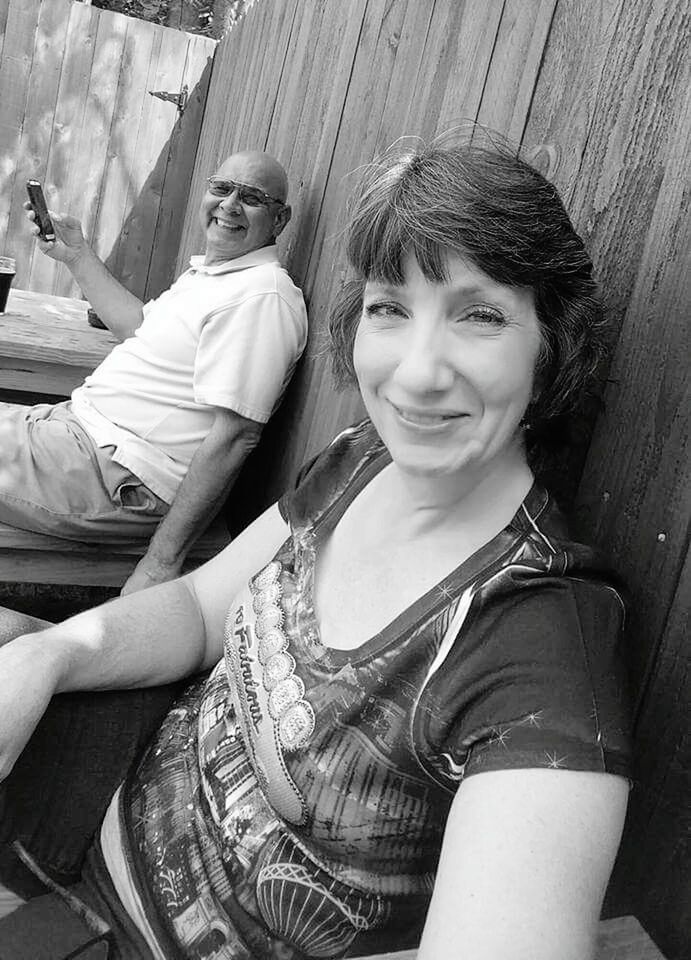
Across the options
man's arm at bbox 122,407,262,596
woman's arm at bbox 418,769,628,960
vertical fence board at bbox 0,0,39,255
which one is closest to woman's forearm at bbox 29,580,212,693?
woman's arm at bbox 418,769,628,960

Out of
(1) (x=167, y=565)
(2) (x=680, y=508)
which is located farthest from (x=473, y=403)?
(1) (x=167, y=565)

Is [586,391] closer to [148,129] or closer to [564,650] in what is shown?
[564,650]

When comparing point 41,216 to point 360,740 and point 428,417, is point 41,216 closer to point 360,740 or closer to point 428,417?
point 428,417

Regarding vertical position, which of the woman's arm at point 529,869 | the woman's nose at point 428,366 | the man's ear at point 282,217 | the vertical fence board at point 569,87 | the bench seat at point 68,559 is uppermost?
the vertical fence board at point 569,87

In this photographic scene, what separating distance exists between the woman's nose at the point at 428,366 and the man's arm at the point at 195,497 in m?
1.59

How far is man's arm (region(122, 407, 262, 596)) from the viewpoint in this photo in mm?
2676

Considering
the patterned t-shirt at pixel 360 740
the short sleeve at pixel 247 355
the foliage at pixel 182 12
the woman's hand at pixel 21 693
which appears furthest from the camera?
the foliage at pixel 182 12

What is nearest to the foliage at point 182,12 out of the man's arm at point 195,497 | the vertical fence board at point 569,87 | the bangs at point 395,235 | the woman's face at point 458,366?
the man's arm at point 195,497

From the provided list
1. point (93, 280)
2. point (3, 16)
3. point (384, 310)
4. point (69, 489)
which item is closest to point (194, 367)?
point (69, 489)

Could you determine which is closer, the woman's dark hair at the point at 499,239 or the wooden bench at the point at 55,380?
the woman's dark hair at the point at 499,239

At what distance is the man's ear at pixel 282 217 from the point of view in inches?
117

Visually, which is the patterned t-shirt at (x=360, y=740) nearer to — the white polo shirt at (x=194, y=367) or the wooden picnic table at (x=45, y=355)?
the white polo shirt at (x=194, y=367)

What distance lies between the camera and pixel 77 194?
6230mm

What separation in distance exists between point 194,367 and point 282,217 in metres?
0.60
